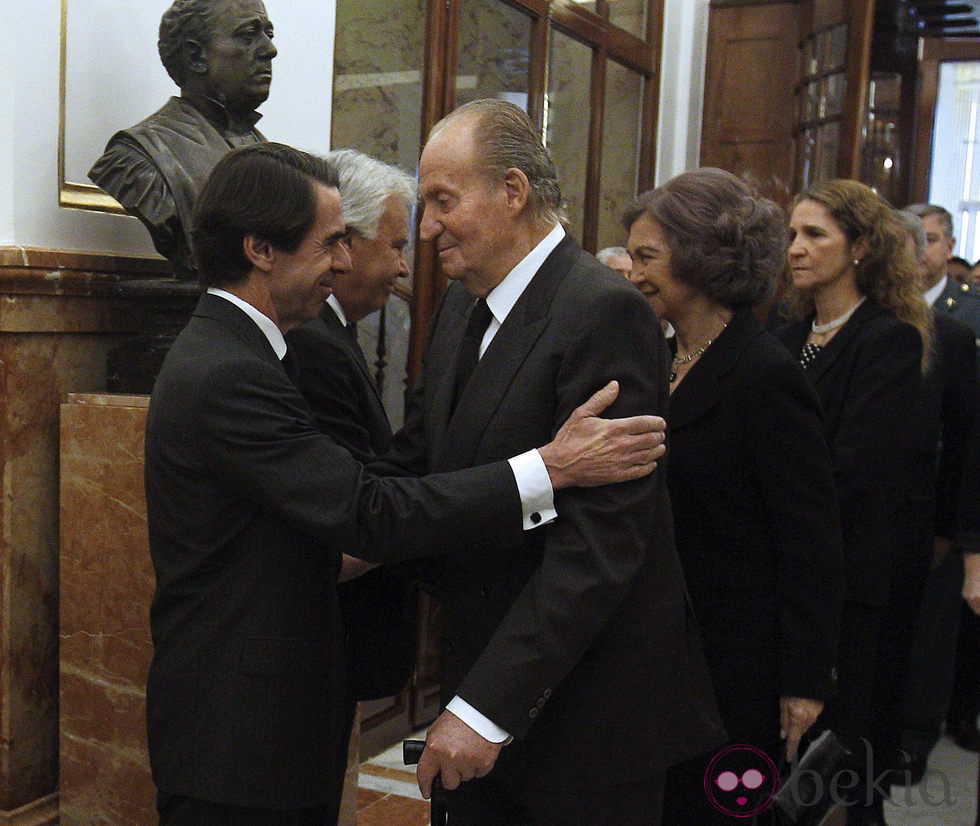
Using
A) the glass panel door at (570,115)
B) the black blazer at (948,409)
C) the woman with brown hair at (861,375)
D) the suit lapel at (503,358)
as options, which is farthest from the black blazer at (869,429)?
the glass panel door at (570,115)

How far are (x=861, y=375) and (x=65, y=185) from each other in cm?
214

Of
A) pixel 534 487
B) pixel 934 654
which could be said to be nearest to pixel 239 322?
pixel 534 487

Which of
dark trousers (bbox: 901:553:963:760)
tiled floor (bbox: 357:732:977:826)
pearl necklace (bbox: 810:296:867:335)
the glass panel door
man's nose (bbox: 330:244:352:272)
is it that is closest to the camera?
man's nose (bbox: 330:244:352:272)

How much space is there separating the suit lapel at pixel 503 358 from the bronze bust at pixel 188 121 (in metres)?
1.20

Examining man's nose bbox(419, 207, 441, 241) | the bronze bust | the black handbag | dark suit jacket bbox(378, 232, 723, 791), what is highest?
the bronze bust

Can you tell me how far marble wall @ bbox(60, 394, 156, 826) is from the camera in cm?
254

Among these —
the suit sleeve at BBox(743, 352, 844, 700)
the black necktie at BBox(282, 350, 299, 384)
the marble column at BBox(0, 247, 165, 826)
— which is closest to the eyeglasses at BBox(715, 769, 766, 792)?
the suit sleeve at BBox(743, 352, 844, 700)

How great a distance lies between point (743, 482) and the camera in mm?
2141

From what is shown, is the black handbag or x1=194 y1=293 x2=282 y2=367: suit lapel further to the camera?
the black handbag

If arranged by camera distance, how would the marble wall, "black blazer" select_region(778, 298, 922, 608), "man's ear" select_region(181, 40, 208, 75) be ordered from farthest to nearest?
1. "black blazer" select_region(778, 298, 922, 608)
2. "man's ear" select_region(181, 40, 208, 75)
3. the marble wall

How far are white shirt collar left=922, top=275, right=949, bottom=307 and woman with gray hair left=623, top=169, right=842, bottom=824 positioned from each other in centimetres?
286

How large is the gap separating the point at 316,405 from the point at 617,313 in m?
0.76

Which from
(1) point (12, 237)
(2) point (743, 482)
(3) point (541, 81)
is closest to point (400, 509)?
(2) point (743, 482)

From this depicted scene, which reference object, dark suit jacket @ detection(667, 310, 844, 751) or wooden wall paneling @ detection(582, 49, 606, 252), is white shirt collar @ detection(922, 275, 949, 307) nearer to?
wooden wall paneling @ detection(582, 49, 606, 252)
